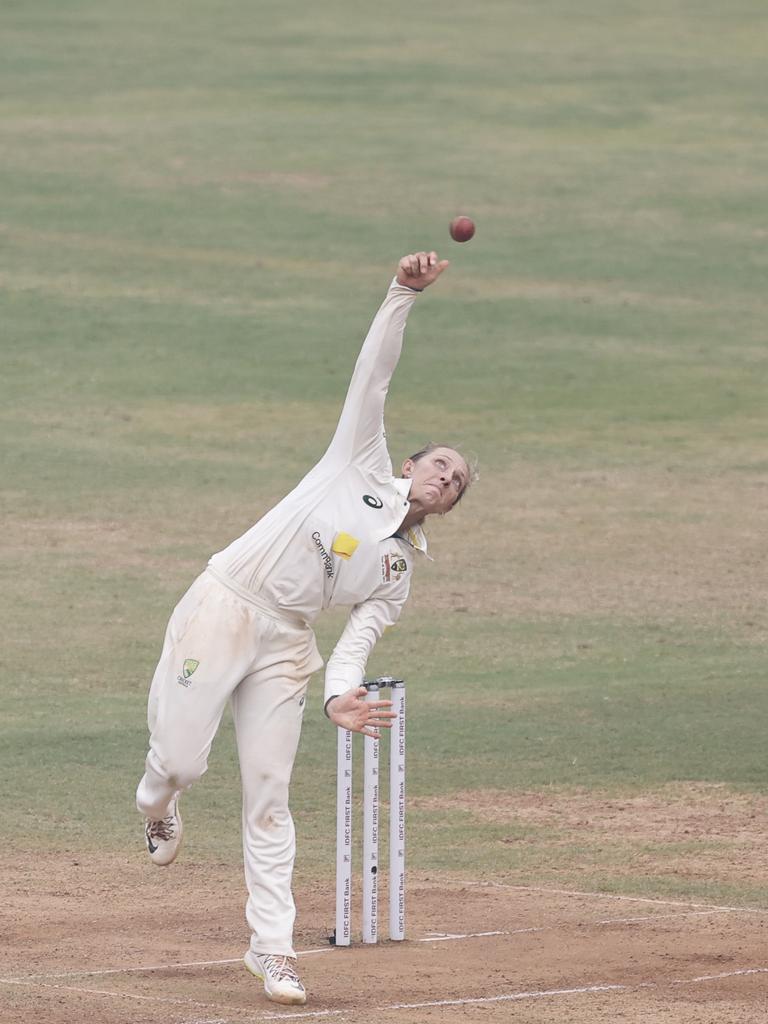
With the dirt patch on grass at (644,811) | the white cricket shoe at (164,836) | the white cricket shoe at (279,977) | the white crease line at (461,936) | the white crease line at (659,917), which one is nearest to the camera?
the white cricket shoe at (279,977)

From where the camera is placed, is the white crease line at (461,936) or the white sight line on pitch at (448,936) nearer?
the white sight line on pitch at (448,936)

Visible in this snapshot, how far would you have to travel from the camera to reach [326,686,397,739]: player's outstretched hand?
7.42m

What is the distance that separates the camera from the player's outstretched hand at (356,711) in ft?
24.3

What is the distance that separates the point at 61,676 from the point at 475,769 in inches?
125

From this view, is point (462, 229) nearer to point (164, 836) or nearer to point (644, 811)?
point (164, 836)

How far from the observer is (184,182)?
2931cm

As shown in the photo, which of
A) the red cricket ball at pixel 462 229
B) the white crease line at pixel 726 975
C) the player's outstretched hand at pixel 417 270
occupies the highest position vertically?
the red cricket ball at pixel 462 229

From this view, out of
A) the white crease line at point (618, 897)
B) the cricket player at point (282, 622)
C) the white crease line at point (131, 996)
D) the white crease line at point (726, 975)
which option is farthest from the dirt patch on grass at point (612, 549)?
the white crease line at point (131, 996)

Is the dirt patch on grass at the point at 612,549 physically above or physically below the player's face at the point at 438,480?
below

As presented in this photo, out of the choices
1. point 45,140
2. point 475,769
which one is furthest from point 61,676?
point 45,140

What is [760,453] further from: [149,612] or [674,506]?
[149,612]

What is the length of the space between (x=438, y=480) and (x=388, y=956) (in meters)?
1.91

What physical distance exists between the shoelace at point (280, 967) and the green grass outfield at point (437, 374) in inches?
88.9

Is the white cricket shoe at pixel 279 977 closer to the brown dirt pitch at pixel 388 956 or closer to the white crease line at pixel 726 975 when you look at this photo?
the brown dirt pitch at pixel 388 956
